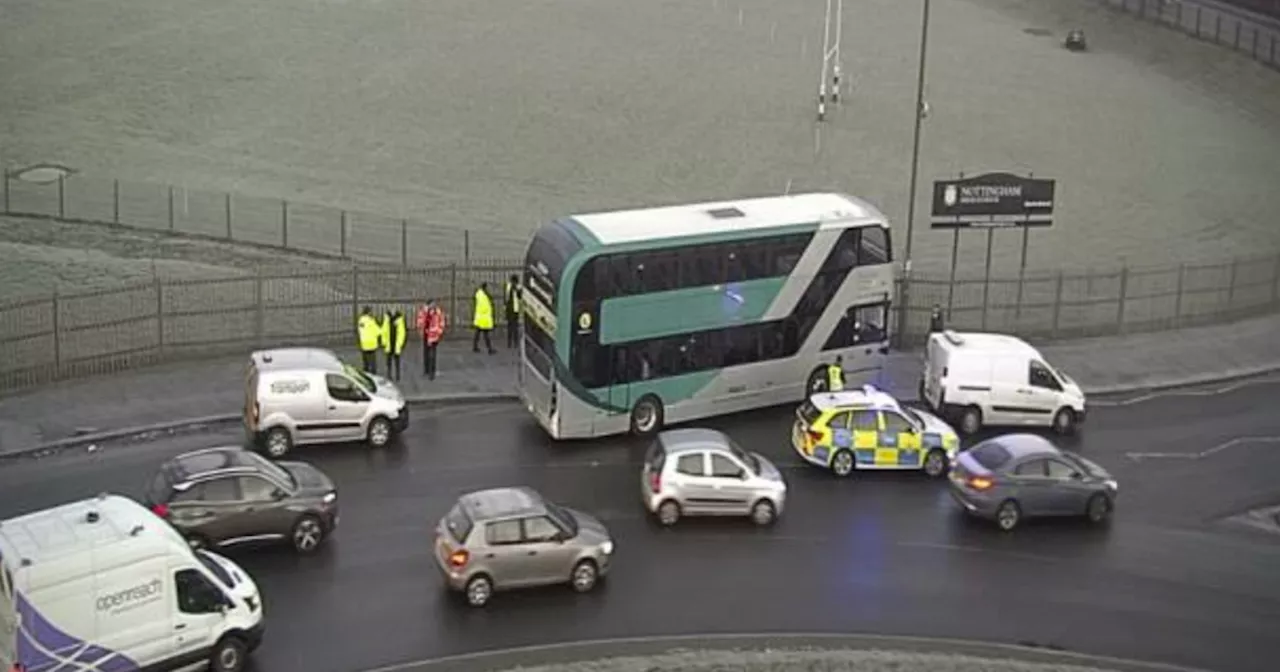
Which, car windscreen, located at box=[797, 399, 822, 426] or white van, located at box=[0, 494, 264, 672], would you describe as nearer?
white van, located at box=[0, 494, 264, 672]

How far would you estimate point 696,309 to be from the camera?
33.2 m

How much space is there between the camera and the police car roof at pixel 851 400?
31.3m

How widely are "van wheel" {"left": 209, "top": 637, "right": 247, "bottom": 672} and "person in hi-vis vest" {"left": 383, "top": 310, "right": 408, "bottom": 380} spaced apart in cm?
1275

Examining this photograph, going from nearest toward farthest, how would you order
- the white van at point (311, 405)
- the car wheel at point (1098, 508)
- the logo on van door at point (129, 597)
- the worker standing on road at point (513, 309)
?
the logo on van door at point (129, 597) < the car wheel at point (1098, 508) < the white van at point (311, 405) < the worker standing on road at point (513, 309)

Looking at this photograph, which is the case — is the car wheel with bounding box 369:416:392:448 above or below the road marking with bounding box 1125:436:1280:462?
above

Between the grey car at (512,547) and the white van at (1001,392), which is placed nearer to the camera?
the grey car at (512,547)

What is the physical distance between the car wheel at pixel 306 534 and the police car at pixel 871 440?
9091 mm

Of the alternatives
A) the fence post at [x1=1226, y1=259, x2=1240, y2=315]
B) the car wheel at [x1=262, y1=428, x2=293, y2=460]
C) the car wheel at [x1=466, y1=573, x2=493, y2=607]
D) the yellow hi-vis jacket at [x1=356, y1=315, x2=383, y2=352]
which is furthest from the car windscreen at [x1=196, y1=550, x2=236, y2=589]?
the fence post at [x1=1226, y1=259, x2=1240, y2=315]

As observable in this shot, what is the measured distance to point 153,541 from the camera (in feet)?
71.9

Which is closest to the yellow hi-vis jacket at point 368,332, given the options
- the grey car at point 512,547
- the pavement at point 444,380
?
the pavement at point 444,380

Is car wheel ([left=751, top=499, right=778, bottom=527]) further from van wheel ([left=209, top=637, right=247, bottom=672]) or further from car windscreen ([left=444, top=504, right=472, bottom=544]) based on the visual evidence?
A: van wheel ([left=209, top=637, right=247, bottom=672])

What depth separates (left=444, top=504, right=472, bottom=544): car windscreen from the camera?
25.2 meters

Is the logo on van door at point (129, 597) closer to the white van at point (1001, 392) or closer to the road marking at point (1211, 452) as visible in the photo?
the white van at point (1001, 392)

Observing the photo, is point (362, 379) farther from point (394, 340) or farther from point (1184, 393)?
point (1184, 393)
